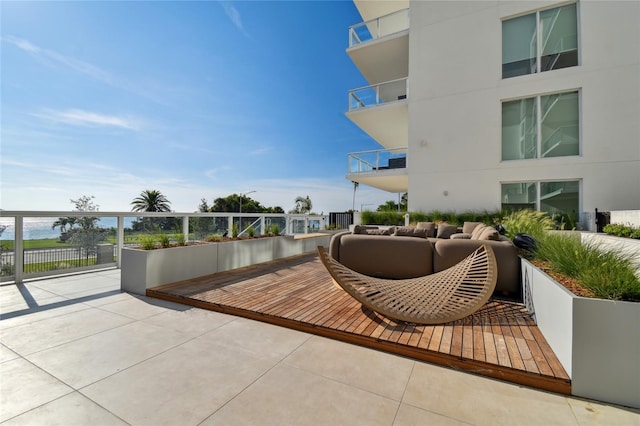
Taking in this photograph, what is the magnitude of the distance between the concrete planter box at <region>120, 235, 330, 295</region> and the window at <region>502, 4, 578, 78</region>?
8368 mm

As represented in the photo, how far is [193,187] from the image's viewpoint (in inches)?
1284

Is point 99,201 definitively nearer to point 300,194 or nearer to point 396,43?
point 300,194

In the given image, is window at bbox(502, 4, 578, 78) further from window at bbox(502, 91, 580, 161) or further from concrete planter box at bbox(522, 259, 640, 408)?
concrete planter box at bbox(522, 259, 640, 408)

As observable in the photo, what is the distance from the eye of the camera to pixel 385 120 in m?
9.73

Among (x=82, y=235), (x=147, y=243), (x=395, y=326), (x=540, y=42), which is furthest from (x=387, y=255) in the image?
(x=540, y=42)

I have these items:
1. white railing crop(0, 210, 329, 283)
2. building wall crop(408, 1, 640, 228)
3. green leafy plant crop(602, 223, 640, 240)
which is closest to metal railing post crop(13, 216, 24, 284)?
white railing crop(0, 210, 329, 283)

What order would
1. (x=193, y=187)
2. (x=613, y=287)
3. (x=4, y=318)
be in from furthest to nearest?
(x=193, y=187) → (x=4, y=318) → (x=613, y=287)

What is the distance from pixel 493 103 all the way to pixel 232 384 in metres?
9.04

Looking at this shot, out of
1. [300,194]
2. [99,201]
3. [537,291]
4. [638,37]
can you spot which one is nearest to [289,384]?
[537,291]

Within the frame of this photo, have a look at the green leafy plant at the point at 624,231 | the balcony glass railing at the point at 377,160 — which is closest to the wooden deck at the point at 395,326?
the green leafy plant at the point at 624,231

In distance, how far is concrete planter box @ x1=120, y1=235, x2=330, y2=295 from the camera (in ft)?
11.7

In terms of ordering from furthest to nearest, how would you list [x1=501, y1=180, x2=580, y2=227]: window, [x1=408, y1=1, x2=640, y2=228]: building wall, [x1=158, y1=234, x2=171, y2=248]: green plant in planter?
[x1=501, y1=180, x2=580, y2=227]: window < [x1=408, y1=1, x2=640, y2=228]: building wall < [x1=158, y1=234, x2=171, y2=248]: green plant in planter

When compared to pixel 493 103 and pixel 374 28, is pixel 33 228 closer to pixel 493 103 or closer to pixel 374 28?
pixel 493 103

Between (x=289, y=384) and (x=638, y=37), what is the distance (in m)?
10.5
